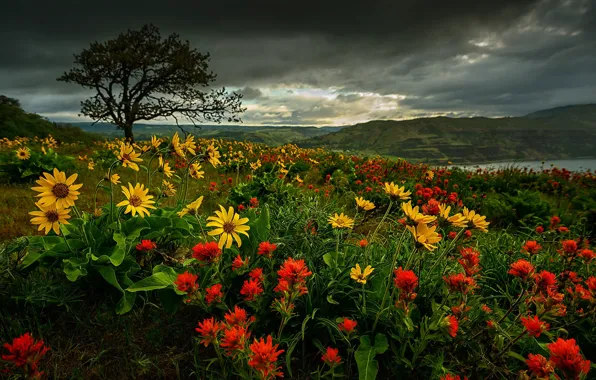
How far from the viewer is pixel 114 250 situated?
86.7 inches

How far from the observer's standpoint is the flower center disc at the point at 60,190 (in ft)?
5.85

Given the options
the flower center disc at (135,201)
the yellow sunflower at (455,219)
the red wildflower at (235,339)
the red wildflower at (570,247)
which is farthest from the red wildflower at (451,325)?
the flower center disc at (135,201)

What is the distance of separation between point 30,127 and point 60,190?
99.5 ft

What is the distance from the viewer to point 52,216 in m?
1.83

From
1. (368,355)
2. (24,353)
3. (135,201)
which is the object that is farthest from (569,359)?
(135,201)

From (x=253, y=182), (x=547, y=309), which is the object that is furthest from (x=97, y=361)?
(x=253, y=182)

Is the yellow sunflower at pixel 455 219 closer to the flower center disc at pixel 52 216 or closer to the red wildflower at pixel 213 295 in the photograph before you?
the red wildflower at pixel 213 295

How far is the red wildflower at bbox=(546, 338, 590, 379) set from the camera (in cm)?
103

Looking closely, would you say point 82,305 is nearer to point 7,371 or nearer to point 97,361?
point 97,361

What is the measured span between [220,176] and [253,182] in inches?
130

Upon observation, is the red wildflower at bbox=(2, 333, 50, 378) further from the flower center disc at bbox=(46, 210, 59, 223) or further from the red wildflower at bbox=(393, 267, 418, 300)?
the red wildflower at bbox=(393, 267, 418, 300)

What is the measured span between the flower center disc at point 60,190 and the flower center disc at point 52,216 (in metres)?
0.14

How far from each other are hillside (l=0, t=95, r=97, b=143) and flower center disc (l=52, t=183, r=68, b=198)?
22.2 m

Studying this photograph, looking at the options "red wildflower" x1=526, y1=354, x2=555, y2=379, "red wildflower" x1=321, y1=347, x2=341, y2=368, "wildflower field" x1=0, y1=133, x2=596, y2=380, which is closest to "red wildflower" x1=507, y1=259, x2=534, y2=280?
"wildflower field" x1=0, y1=133, x2=596, y2=380
